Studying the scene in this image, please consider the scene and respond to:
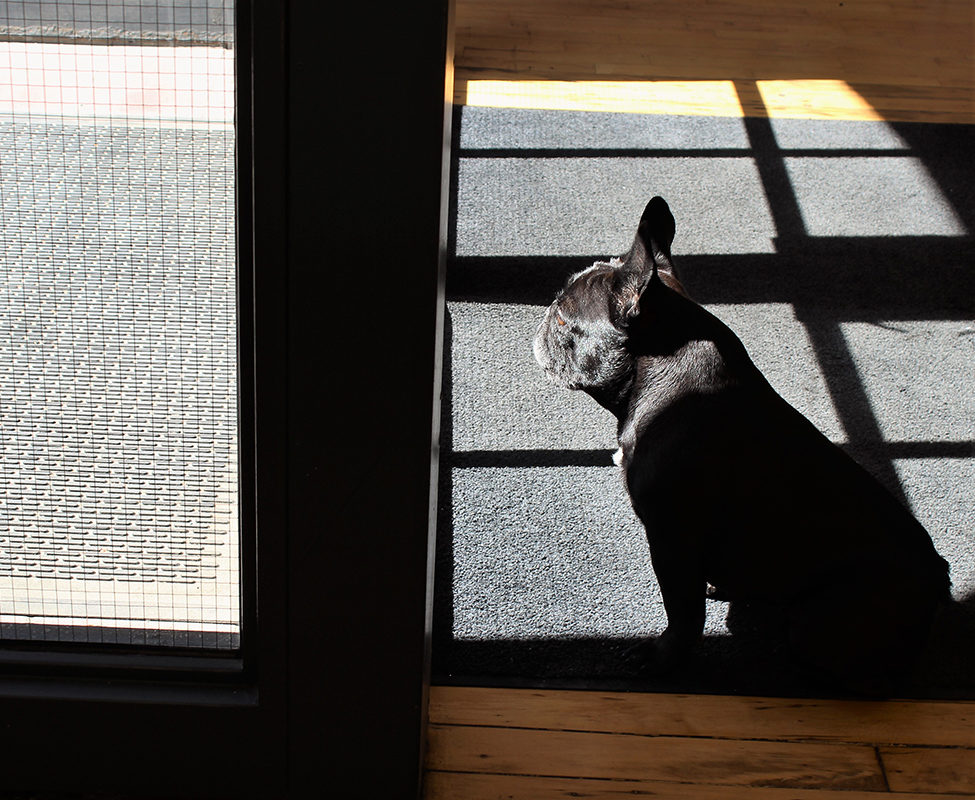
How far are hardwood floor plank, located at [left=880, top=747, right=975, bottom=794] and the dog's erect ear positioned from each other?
104 cm

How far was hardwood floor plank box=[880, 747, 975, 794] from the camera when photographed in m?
1.93

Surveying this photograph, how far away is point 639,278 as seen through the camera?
214 centimetres

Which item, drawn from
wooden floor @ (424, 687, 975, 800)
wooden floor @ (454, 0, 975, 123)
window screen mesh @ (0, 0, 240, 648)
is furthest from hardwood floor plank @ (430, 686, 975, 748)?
wooden floor @ (454, 0, 975, 123)

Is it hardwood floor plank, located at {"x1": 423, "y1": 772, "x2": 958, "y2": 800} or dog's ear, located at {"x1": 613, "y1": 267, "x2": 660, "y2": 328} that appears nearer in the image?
hardwood floor plank, located at {"x1": 423, "y1": 772, "x2": 958, "y2": 800}

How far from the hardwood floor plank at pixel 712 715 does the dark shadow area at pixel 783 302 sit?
0.04m

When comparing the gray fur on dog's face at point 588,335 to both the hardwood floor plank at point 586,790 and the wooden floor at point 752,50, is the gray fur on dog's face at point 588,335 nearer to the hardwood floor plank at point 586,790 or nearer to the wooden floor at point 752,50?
the hardwood floor plank at point 586,790

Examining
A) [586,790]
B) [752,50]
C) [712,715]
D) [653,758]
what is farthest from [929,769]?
[752,50]

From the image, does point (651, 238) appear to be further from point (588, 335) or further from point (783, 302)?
point (783, 302)

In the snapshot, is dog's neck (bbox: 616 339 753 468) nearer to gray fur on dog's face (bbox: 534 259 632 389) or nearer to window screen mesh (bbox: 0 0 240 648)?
gray fur on dog's face (bbox: 534 259 632 389)

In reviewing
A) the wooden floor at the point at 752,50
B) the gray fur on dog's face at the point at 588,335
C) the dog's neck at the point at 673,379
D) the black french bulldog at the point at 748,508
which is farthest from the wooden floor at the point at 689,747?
the wooden floor at the point at 752,50

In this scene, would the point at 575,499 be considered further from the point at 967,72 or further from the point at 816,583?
the point at 967,72

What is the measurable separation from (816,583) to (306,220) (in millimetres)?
1323

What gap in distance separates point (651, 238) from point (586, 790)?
107cm

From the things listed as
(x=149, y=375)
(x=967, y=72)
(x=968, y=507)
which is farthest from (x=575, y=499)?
(x=967, y=72)
